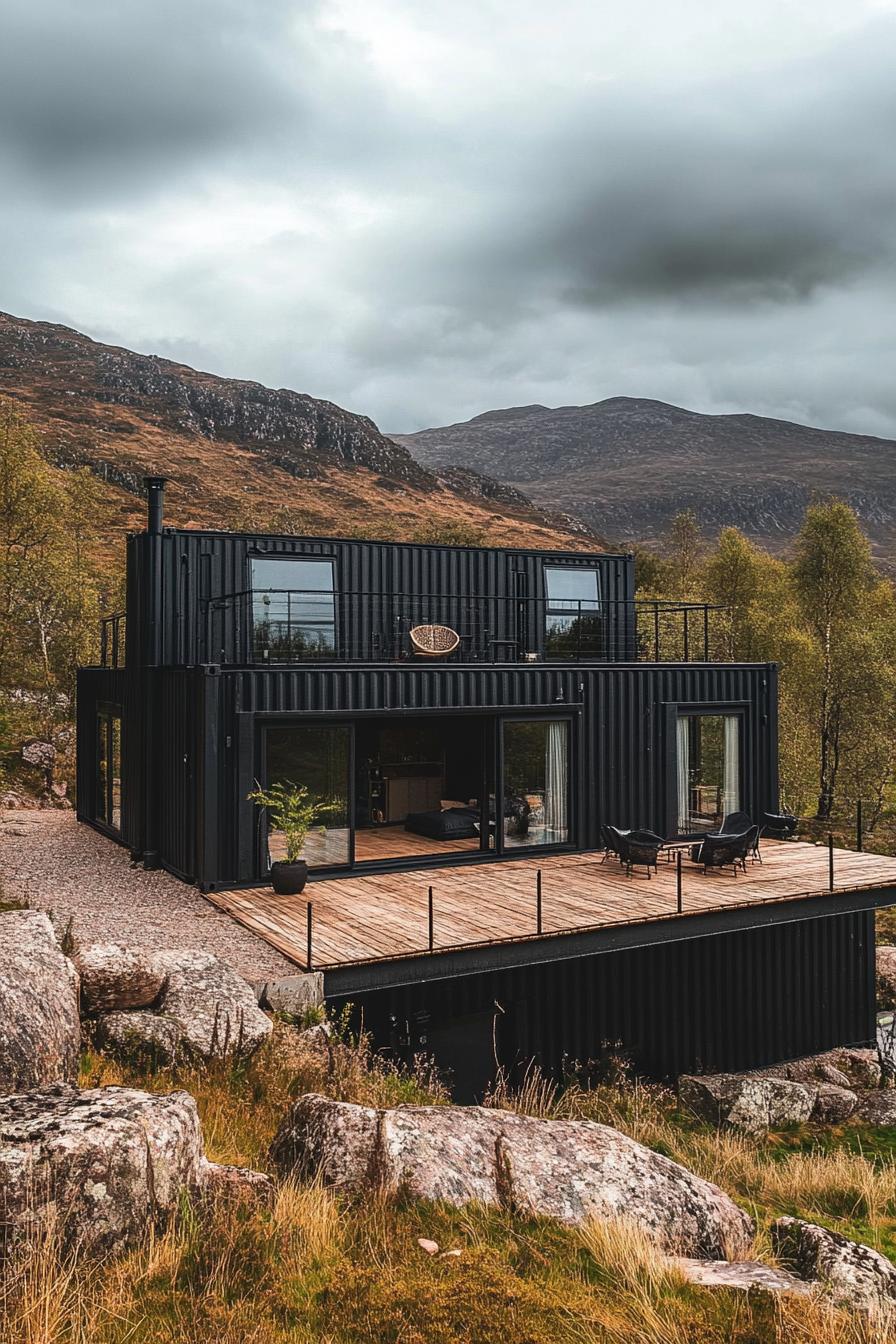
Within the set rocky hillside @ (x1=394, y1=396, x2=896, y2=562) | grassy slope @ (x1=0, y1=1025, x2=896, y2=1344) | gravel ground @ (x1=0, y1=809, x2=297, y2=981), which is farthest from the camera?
rocky hillside @ (x1=394, y1=396, x2=896, y2=562)

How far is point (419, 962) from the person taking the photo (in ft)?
28.3

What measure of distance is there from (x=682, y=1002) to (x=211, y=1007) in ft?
23.8

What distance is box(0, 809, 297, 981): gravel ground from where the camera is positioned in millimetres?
8742

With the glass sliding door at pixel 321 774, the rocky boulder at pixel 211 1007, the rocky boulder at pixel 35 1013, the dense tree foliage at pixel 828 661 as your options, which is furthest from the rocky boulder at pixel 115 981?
the dense tree foliage at pixel 828 661

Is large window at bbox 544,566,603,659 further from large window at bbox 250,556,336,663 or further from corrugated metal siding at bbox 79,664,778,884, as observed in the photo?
large window at bbox 250,556,336,663

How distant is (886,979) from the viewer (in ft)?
51.7

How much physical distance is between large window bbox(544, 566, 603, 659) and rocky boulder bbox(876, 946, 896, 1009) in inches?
310

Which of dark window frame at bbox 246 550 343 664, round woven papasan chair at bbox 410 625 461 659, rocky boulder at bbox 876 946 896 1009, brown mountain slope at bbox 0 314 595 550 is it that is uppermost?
brown mountain slope at bbox 0 314 595 550

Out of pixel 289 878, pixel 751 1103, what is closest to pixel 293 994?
pixel 289 878

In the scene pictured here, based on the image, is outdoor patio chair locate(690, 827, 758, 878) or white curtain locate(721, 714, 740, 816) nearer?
outdoor patio chair locate(690, 827, 758, 878)

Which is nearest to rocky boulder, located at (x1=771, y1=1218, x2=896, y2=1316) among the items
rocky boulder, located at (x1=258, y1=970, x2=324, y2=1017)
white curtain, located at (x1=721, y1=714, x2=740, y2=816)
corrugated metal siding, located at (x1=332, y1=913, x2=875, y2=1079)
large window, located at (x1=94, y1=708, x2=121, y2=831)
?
rocky boulder, located at (x1=258, y1=970, x2=324, y2=1017)

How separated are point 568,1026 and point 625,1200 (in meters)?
6.76

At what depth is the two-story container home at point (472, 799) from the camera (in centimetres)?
1006

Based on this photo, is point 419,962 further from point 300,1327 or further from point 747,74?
point 747,74
